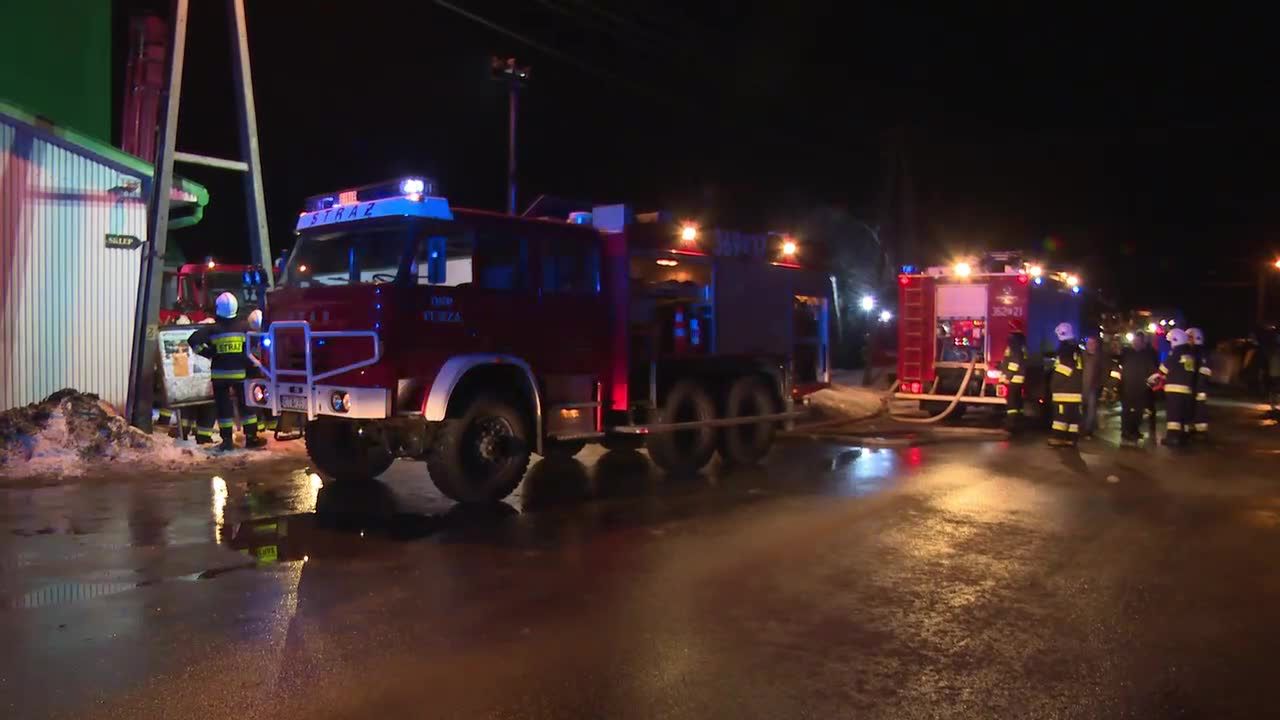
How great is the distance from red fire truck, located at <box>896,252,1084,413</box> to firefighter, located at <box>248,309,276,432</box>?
1046 centimetres

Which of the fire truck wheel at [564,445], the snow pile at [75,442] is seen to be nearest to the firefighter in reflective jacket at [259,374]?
the snow pile at [75,442]

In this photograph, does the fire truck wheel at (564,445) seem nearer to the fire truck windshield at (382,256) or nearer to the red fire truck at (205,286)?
the fire truck windshield at (382,256)

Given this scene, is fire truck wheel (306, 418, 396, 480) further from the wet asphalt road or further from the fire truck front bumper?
the fire truck front bumper

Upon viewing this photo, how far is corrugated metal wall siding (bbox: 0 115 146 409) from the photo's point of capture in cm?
1143

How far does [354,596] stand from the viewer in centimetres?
595

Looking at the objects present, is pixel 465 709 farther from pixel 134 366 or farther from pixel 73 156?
pixel 73 156

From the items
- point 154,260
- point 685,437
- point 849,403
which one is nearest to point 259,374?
point 154,260

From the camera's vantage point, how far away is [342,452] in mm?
9961

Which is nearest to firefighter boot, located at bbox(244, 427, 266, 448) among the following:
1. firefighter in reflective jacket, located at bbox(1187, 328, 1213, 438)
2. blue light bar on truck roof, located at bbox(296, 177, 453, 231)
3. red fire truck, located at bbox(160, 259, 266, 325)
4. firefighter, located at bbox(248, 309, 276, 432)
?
firefighter, located at bbox(248, 309, 276, 432)

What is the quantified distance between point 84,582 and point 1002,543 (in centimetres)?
626

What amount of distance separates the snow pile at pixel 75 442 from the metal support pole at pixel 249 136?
2.43m

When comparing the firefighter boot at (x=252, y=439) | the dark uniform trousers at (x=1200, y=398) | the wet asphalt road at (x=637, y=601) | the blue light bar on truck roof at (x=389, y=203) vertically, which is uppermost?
the blue light bar on truck roof at (x=389, y=203)

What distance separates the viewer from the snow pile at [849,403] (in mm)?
18094

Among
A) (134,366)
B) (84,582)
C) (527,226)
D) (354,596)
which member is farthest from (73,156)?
(354,596)
